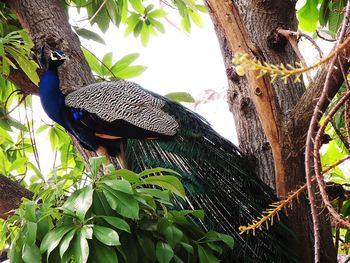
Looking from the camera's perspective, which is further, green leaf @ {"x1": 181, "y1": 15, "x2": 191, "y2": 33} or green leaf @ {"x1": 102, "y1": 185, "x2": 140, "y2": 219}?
green leaf @ {"x1": 181, "y1": 15, "x2": 191, "y2": 33}

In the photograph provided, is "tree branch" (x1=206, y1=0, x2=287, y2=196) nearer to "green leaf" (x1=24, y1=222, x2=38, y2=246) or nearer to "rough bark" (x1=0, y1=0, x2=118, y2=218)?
"green leaf" (x1=24, y1=222, x2=38, y2=246)

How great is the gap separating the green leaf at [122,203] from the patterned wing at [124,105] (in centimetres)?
59

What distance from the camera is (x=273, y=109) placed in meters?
1.35

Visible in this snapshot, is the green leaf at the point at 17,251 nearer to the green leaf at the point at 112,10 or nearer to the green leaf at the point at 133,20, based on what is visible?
the green leaf at the point at 112,10

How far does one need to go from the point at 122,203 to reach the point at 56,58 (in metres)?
0.78

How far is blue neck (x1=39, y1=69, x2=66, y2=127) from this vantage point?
1873 millimetres

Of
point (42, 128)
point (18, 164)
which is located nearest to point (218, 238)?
point (18, 164)

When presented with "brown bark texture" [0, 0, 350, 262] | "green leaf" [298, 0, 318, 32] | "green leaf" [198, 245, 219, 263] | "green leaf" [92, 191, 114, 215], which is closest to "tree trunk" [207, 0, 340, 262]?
"brown bark texture" [0, 0, 350, 262]

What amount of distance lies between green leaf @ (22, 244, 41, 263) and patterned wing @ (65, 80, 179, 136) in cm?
67

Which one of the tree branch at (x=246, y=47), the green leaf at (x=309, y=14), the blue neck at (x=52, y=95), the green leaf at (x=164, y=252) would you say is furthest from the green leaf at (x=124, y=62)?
the green leaf at (x=164, y=252)

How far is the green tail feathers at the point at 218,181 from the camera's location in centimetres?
148

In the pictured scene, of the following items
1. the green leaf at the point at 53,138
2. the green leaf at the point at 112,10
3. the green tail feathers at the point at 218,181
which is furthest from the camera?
the green leaf at the point at 53,138

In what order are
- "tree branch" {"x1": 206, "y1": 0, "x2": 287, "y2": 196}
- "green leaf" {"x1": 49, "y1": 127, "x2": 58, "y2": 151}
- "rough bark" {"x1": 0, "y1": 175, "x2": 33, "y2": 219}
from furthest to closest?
"green leaf" {"x1": 49, "y1": 127, "x2": 58, "y2": 151} → "rough bark" {"x1": 0, "y1": 175, "x2": 33, "y2": 219} → "tree branch" {"x1": 206, "y1": 0, "x2": 287, "y2": 196}

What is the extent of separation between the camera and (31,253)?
3.65ft
